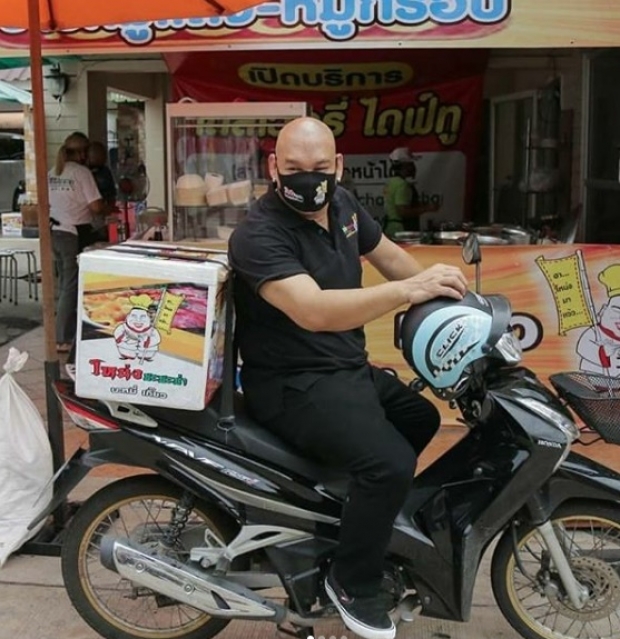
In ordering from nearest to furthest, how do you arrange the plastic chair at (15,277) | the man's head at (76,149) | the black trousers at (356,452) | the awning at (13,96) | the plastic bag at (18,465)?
the black trousers at (356,452), the plastic bag at (18,465), the man's head at (76,149), the awning at (13,96), the plastic chair at (15,277)

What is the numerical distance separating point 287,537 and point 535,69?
20.7ft

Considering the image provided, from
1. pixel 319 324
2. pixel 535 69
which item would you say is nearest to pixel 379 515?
pixel 319 324

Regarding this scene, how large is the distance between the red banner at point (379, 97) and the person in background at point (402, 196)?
9.2 inches

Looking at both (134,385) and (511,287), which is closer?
(134,385)

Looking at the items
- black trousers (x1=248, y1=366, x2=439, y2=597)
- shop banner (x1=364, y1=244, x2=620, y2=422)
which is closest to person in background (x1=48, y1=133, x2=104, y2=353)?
shop banner (x1=364, y1=244, x2=620, y2=422)

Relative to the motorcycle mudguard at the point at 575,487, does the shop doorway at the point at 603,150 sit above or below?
above

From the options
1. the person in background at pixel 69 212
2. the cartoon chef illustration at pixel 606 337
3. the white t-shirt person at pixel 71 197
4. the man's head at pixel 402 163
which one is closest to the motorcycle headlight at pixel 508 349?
the cartoon chef illustration at pixel 606 337

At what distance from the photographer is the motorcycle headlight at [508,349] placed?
2918mm

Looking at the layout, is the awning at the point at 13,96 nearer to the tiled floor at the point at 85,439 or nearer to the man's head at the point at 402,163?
the tiled floor at the point at 85,439

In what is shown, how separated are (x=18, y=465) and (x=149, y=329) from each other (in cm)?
129

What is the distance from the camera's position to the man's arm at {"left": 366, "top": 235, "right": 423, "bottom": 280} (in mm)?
3414

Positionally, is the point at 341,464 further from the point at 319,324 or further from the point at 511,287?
the point at 511,287

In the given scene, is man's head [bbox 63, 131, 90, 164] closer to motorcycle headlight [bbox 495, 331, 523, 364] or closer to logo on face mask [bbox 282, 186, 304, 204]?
logo on face mask [bbox 282, 186, 304, 204]

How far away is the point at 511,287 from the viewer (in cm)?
563
